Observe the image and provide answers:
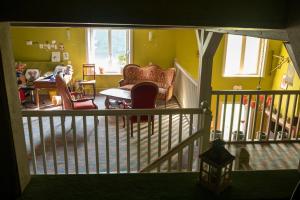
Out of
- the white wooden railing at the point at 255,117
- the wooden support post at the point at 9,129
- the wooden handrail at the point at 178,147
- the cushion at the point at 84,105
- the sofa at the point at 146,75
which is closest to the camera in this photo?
the wooden support post at the point at 9,129

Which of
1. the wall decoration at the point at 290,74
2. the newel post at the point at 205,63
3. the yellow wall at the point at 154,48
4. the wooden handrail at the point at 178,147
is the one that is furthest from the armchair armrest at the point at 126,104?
the wall decoration at the point at 290,74

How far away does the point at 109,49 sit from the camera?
867 cm

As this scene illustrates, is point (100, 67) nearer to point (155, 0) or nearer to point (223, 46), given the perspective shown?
point (223, 46)

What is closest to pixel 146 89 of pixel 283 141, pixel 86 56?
pixel 283 141

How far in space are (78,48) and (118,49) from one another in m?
1.21

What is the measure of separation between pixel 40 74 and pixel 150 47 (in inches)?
134

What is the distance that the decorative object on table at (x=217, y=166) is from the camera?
1.76m

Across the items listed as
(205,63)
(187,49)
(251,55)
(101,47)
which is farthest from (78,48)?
(251,55)

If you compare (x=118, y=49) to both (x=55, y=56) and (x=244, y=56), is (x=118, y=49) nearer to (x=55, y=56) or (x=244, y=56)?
(x=55, y=56)

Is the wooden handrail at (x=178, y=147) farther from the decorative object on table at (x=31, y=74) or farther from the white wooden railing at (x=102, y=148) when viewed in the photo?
the decorative object on table at (x=31, y=74)

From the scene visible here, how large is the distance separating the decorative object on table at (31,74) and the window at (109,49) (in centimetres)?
158

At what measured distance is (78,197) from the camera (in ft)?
5.97

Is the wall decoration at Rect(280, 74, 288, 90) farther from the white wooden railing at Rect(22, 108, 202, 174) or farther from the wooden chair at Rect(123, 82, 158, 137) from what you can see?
the wooden chair at Rect(123, 82, 158, 137)

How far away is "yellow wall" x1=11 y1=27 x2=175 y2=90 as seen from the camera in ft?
27.0
